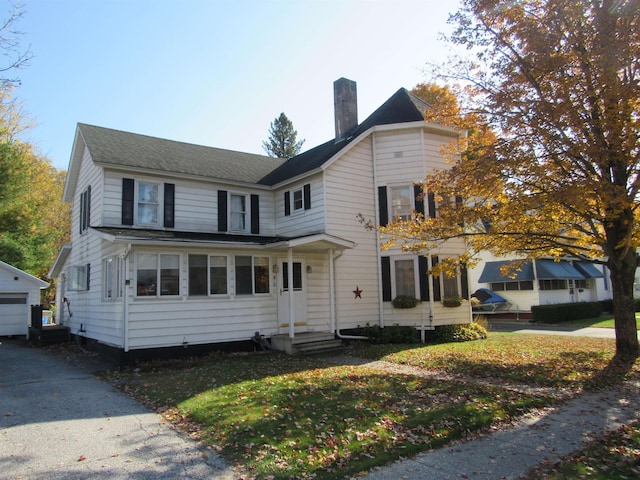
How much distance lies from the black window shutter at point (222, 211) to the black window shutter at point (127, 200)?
2.99m

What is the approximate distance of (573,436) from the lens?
5.94 meters

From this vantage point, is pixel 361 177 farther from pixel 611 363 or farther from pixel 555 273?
pixel 555 273

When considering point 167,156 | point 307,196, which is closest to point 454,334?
point 307,196

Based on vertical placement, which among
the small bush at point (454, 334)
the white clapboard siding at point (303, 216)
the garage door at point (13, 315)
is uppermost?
the white clapboard siding at point (303, 216)

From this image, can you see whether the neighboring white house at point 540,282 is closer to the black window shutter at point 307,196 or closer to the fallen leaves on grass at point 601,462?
the black window shutter at point 307,196

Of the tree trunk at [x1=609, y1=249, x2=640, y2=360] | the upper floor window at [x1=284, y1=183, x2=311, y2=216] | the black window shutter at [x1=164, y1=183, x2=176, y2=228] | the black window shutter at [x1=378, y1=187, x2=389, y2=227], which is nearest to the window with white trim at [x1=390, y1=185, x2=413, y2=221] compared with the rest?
the black window shutter at [x1=378, y1=187, x2=389, y2=227]

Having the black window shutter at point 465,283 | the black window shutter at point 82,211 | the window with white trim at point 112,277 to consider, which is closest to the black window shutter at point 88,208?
the black window shutter at point 82,211

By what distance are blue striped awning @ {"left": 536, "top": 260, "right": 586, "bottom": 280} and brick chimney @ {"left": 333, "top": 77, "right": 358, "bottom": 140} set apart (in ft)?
52.7

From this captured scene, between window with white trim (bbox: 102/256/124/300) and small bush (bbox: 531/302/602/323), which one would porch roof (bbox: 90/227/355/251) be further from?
small bush (bbox: 531/302/602/323)

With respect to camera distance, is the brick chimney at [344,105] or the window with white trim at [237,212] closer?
the window with white trim at [237,212]

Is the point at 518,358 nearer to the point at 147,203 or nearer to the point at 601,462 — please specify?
the point at 601,462

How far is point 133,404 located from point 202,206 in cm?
885

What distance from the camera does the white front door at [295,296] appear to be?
580 inches

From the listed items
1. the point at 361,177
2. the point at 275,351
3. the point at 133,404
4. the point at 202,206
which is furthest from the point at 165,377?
the point at 361,177
